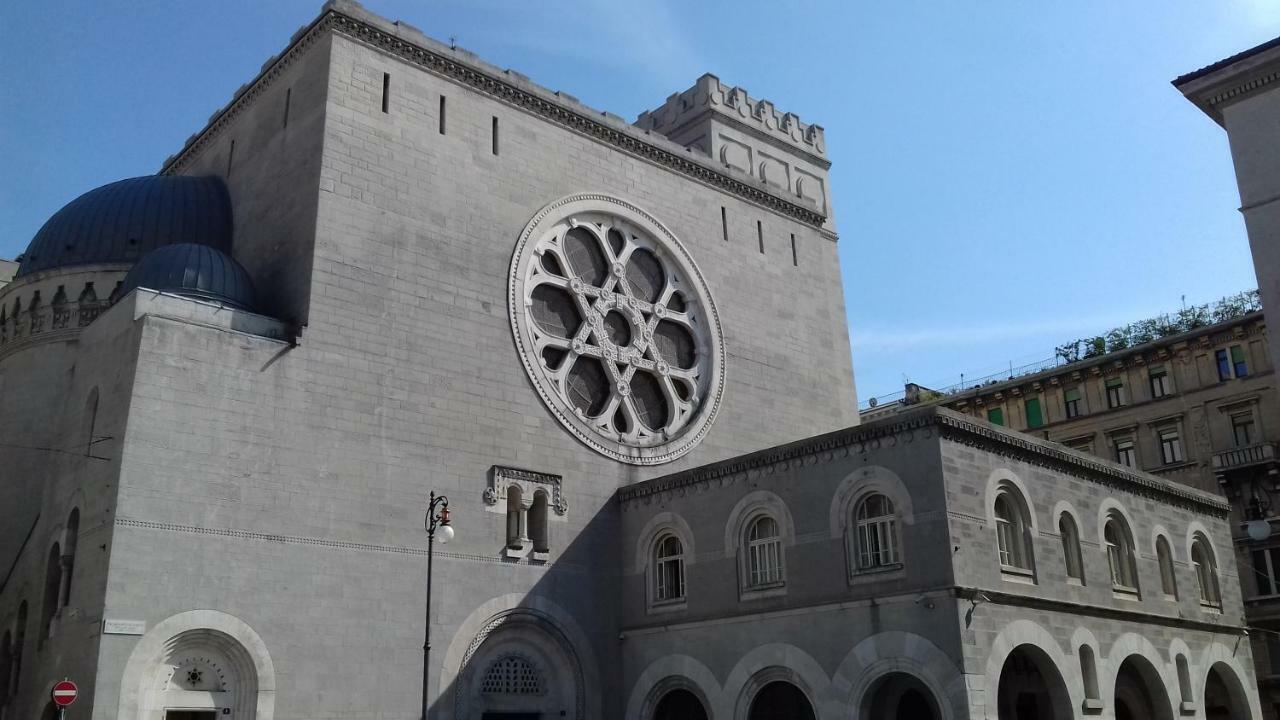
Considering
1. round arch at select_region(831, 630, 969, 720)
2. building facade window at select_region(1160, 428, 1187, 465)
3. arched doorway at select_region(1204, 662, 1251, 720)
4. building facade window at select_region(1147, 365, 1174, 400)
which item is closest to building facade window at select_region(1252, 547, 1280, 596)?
building facade window at select_region(1160, 428, 1187, 465)

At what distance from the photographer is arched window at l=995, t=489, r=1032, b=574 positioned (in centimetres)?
2359

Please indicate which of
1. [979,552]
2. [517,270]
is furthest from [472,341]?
[979,552]

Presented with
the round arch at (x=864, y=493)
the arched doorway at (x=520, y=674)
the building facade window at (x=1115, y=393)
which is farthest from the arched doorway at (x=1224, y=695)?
the building facade window at (x=1115, y=393)

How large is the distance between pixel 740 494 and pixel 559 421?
5.20m

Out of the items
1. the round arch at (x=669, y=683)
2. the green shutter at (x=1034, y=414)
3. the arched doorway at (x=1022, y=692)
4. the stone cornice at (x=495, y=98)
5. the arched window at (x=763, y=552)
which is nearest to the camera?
the arched window at (x=763, y=552)

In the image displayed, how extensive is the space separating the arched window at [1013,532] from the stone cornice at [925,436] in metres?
1.04

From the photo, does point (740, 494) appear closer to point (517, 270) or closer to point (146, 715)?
point (517, 270)

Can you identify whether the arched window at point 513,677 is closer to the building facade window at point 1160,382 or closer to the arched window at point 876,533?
the arched window at point 876,533

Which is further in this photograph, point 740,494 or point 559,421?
point 559,421

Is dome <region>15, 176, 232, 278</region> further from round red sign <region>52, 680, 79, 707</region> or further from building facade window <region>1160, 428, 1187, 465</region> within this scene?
building facade window <region>1160, 428, 1187, 465</region>

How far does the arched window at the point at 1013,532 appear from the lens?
77.4 ft

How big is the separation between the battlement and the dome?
16.8 m

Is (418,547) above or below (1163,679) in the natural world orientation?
above

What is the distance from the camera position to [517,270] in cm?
2883
